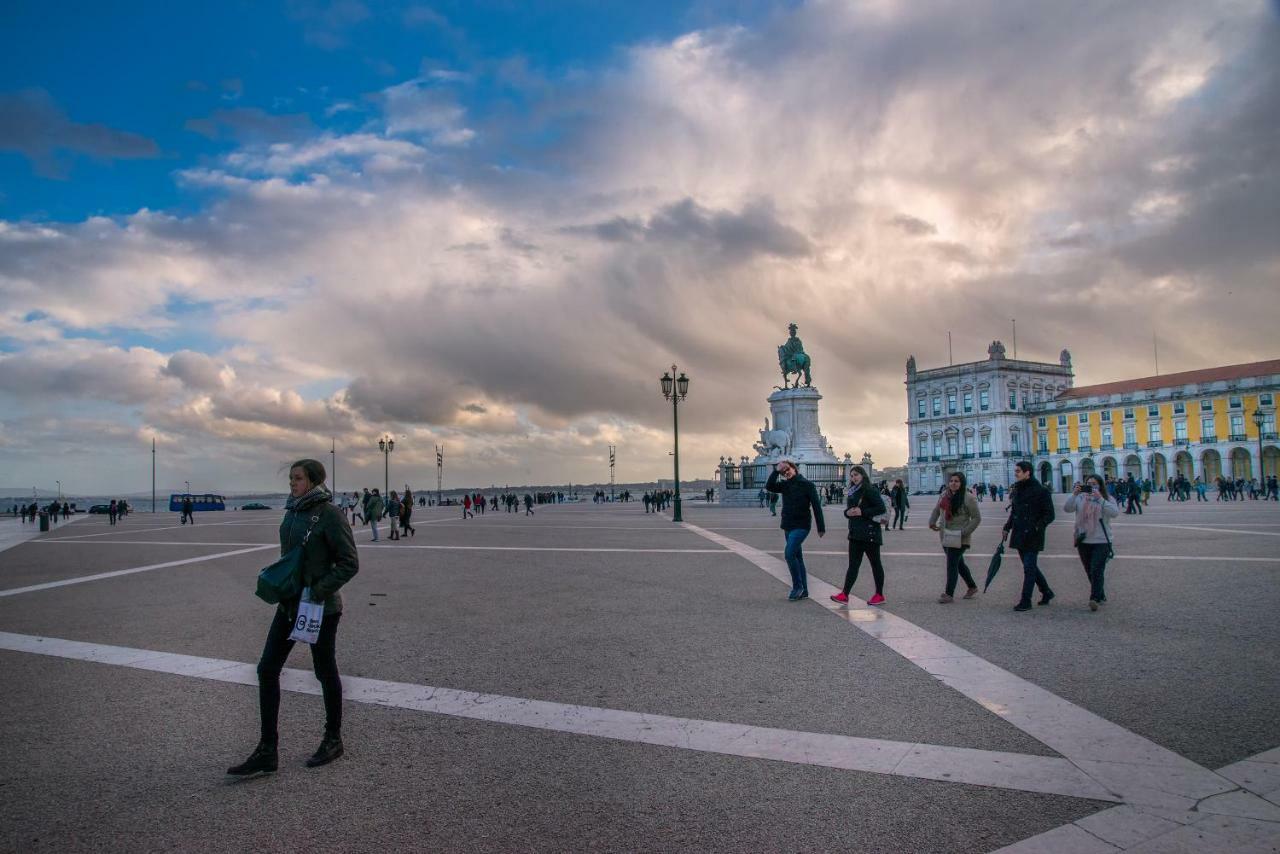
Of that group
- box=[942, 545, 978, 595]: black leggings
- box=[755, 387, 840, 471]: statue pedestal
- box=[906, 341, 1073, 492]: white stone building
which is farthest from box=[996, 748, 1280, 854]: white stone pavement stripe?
box=[906, 341, 1073, 492]: white stone building

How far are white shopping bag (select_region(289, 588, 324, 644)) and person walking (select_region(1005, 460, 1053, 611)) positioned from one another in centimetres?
660

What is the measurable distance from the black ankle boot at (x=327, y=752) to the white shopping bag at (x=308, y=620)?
20.1 inches

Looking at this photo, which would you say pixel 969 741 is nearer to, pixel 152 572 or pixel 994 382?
pixel 152 572

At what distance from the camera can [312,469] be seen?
4.60 meters

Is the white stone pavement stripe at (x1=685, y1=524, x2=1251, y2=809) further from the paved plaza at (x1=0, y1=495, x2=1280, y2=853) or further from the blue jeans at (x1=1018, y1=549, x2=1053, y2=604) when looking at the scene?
the blue jeans at (x1=1018, y1=549, x2=1053, y2=604)

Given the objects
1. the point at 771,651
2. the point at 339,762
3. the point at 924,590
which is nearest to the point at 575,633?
the point at 771,651

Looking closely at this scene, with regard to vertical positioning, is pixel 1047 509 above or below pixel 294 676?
above

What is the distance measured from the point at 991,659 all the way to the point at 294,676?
5106 millimetres

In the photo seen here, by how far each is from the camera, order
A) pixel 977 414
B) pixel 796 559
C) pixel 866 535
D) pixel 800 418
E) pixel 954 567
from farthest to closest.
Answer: pixel 977 414, pixel 800 418, pixel 796 559, pixel 954 567, pixel 866 535

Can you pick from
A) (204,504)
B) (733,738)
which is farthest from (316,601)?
(204,504)

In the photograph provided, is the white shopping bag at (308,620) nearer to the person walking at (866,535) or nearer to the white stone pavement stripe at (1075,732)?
the white stone pavement stripe at (1075,732)

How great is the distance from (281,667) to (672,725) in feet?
6.92

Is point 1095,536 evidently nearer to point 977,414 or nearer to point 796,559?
point 796,559

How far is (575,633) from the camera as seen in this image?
7.40 m
